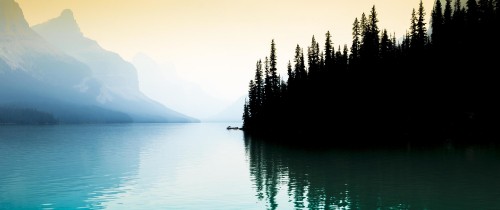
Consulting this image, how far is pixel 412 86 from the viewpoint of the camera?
108375mm

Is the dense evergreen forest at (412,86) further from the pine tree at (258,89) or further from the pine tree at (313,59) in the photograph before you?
the pine tree at (258,89)

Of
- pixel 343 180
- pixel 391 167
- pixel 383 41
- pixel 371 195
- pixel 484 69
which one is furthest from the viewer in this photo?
pixel 383 41

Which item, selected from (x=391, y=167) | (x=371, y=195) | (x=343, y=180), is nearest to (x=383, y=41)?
(x=391, y=167)

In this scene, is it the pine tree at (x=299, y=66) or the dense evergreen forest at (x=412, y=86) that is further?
the pine tree at (x=299, y=66)

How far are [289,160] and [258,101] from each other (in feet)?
319

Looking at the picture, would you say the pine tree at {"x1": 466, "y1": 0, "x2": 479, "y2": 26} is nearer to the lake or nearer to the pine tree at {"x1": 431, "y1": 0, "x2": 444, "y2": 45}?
the pine tree at {"x1": 431, "y1": 0, "x2": 444, "y2": 45}

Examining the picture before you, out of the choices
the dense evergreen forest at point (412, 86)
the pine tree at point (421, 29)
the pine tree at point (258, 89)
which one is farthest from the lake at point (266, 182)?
the pine tree at point (258, 89)

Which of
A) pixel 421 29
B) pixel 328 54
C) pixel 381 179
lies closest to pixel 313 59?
pixel 328 54

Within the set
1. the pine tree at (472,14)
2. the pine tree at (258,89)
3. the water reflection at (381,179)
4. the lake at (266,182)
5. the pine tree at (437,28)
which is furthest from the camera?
the pine tree at (258,89)

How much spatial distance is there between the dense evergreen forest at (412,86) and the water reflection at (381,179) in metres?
27.8

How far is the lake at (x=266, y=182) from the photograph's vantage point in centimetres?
3488

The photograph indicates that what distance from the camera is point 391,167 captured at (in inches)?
2108

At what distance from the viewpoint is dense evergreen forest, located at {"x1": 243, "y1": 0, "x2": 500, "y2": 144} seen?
319 ft

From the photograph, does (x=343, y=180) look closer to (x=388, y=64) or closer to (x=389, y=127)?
(x=389, y=127)
